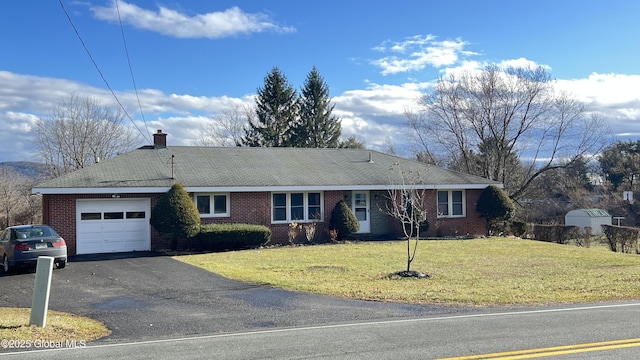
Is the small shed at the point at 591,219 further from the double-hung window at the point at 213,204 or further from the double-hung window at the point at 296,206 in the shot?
the double-hung window at the point at 213,204

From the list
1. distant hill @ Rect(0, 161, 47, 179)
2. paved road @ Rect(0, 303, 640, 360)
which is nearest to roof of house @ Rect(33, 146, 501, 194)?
paved road @ Rect(0, 303, 640, 360)

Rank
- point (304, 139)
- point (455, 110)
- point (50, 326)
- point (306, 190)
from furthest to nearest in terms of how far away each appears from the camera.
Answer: point (304, 139)
point (455, 110)
point (306, 190)
point (50, 326)

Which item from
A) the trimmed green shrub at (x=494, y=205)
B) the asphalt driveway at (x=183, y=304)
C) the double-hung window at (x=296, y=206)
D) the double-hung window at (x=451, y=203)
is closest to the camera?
the asphalt driveway at (x=183, y=304)

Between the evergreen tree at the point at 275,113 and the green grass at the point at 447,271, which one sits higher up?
the evergreen tree at the point at 275,113

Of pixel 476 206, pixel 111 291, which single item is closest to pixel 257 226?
pixel 111 291

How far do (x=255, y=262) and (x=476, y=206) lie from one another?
48.7ft

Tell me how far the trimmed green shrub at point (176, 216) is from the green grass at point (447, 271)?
4.88 feet

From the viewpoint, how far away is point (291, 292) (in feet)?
40.5

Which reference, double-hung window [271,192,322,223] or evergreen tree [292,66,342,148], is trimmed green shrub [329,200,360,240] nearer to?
→ double-hung window [271,192,322,223]

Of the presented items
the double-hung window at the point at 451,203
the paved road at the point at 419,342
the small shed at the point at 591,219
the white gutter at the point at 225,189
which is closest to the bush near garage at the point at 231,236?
the white gutter at the point at 225,189

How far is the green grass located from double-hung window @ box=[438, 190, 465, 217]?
421 cm

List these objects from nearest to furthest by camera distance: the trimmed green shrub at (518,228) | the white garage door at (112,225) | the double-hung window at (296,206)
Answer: the white garage door at (112,225)
the double-hung window at (296,206)
the trimmed green shrub at (518,228)

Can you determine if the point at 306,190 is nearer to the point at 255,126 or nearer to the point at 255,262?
the point at 255,262

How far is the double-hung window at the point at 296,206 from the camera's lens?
988 inches
